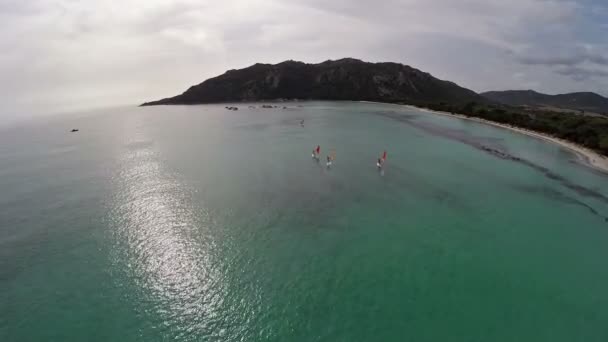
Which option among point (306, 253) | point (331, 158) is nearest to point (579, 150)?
point (331, 158)

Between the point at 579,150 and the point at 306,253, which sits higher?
the point at 579,150

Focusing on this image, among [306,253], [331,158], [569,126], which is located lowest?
[306,253]

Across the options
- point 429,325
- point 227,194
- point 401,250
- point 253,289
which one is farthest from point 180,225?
point 429,325

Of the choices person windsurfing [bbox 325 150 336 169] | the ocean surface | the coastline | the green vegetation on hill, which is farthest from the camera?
the green vegetation on hill

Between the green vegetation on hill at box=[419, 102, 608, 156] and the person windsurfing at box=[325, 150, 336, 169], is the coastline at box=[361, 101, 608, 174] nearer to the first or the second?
the green vegetation on hill at box=[419, 102, 608, 156]

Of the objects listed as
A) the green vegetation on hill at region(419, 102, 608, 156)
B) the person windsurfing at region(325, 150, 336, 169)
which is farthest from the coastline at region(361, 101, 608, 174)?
the person windsurfing at region(325, 150, 336, 169)

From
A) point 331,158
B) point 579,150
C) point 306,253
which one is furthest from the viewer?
point 579,150

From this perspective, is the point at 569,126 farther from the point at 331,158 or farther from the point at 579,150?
the point at 331,158

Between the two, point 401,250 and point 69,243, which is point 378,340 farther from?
point 69,243
